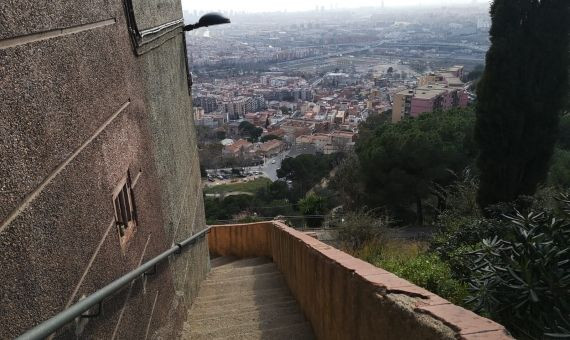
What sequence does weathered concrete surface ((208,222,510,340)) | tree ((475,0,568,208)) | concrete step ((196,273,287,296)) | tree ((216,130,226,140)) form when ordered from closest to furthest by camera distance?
weathered concrete surface ((208,222,510,340)), concrete step ((196,273,287,296)), tree ((475,0,568,208)), tree ((216,130,226,140))

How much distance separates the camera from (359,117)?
67.7 m

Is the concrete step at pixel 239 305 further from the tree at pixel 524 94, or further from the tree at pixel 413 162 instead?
the tree at pixel 413 162

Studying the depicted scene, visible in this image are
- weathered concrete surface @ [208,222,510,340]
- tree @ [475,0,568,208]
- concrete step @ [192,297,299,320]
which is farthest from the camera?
tree @ [475,0,568,208]

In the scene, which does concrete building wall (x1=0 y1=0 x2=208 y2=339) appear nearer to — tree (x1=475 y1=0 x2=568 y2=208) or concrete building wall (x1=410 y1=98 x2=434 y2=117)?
tree (x1=475 y1=0 x2=568 y2=208)

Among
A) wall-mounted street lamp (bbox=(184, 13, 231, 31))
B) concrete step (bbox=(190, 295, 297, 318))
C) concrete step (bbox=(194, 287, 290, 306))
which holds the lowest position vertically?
concrete step (bbox=(194, 287, 290, 306))

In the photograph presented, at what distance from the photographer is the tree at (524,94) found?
9445 millimetres

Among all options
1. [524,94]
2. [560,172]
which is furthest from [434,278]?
[560,172]

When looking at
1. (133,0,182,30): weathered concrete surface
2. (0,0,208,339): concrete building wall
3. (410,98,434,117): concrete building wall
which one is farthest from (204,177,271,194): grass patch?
(0,0,208,339): concrete building wall

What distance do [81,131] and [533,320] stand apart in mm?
2003

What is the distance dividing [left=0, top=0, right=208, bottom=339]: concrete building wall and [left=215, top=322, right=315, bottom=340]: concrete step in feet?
1.81

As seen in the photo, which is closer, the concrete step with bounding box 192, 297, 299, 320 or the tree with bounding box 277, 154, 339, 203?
the concrete step with bounding box 192, 297, 299, 320

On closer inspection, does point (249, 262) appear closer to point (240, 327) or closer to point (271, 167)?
point (240, 327)

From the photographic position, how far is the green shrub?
279 cm

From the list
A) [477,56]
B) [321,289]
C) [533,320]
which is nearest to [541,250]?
[533,320]
